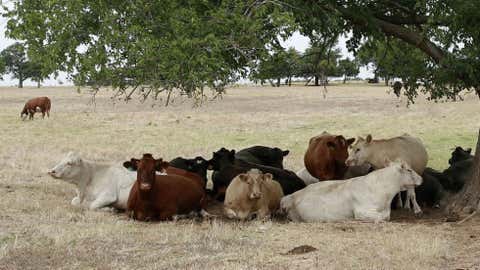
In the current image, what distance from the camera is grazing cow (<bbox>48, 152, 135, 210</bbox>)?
11992mm

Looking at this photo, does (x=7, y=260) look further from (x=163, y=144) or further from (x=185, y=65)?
(x=163, y=144)

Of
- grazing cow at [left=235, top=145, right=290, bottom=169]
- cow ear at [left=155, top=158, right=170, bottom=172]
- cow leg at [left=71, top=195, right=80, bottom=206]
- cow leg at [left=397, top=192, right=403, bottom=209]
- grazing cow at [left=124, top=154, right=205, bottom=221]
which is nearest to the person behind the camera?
grazing cow at [left=124, top=154, right=205, bottom=221]

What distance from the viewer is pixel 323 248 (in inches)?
332

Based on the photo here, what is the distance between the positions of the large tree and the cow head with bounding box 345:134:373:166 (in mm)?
2647

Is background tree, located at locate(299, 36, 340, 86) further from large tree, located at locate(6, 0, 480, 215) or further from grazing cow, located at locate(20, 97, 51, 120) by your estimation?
grazing cow, located at locate(20, 97, 51, 120)

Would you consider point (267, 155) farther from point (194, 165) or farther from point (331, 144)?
point (331, 144)

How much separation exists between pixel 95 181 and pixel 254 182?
121 inches

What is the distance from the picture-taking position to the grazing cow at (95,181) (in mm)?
11992

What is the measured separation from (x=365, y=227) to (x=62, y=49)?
526 cm

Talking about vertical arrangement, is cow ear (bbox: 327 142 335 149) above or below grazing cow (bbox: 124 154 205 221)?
above

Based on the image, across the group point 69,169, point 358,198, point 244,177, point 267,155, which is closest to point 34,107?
point 267,155

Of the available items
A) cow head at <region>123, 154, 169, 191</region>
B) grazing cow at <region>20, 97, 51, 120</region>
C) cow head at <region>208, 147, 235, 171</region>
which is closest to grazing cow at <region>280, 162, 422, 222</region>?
cow head at <region>123, 154, 169, 191</region>

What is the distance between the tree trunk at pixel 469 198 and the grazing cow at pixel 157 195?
449 cm

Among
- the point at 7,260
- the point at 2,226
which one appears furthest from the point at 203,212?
the point at 7,260
